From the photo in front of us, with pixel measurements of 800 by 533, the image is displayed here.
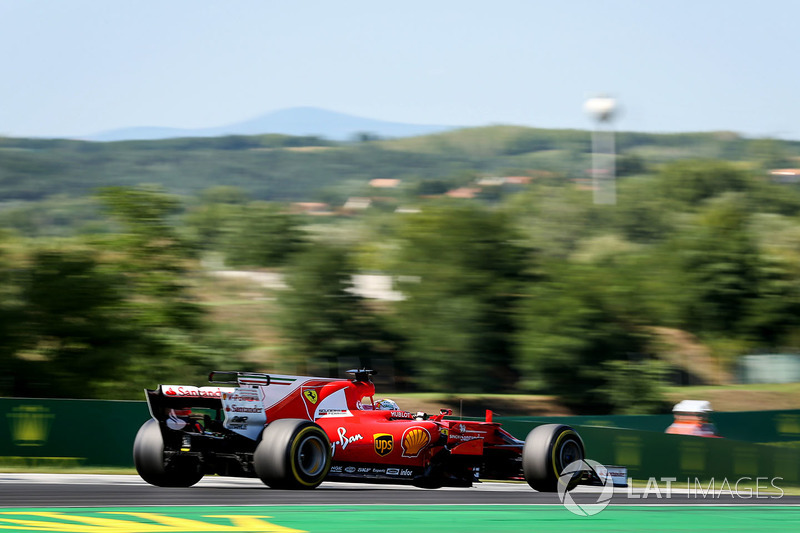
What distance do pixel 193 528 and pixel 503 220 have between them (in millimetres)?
47350

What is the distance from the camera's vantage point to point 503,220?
5516 cm

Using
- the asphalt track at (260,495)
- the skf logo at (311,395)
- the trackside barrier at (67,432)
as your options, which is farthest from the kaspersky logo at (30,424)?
the skf logo at (311,395)

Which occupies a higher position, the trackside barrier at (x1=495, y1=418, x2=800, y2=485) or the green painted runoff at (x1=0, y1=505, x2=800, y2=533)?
the green painted runoff at (x1=0, y1=505, x2=800, y2=533)

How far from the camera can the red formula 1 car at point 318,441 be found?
10.9 meters

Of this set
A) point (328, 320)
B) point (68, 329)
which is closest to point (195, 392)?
point (68, 329)

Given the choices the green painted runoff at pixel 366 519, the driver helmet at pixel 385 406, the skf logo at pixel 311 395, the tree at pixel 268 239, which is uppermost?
the tree at pixel 268 239

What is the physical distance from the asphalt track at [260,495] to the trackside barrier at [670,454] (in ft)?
8.94

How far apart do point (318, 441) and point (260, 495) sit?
890 mm

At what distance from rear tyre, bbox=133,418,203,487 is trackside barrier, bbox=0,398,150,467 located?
491 cm

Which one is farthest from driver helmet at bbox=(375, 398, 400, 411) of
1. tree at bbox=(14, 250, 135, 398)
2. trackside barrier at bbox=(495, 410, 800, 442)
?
tree at bbox=(14, 250, 135, 398)

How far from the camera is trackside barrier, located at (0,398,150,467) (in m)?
16.1

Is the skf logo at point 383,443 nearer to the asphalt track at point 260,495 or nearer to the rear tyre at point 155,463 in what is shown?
the asphalt track at point 260,495

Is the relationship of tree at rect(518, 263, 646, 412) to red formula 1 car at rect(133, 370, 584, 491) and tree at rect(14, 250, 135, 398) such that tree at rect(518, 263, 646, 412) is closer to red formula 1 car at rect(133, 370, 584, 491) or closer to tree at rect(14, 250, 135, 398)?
tree at rect(14, 250, 135, 398)

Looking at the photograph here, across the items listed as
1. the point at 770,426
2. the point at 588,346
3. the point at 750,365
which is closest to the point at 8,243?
the point at 588,346
